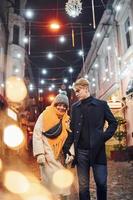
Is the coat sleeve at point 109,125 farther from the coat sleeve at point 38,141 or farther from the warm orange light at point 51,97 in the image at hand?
the warm orange light at point 51,97

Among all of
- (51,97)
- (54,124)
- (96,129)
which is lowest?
(96,129)

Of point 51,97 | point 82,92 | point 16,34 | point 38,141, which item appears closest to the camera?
point 82,92

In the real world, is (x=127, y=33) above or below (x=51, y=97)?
below

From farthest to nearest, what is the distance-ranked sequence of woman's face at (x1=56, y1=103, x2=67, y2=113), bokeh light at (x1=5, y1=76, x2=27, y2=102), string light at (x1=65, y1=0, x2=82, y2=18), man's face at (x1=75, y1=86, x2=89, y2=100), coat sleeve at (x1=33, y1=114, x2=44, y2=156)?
bokeh light at (x1=5, y1=76, x2=27, y2=102) → string light at (x1=65, y1=0, x2=82, y2=18) → woman's face at (x1=56, y1=103, x2=67, y2=113) → coat sleeve at (x1=33, y1=114, x2=44, y2=156) → man's face at (x1=75, y1=86, x2=89, y2=100)

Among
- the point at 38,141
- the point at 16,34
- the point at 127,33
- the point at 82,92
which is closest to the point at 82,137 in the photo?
the point at 82,92

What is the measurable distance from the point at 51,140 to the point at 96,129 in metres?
0.93

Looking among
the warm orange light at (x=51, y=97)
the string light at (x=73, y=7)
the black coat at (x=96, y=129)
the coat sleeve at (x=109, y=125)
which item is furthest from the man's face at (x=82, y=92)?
the warm orange light at (x=51, y=97)

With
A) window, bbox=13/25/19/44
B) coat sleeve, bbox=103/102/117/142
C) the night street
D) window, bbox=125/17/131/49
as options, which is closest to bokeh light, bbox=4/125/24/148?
the night street

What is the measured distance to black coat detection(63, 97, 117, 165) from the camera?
4.27 meters

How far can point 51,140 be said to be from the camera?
16.2ft

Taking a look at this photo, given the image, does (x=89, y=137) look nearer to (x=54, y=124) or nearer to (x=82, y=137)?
(x=82, y=137)

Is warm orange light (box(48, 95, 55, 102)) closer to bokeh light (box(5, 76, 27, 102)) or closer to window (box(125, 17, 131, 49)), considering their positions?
bokeh light (box(5, 76, 27, 102))

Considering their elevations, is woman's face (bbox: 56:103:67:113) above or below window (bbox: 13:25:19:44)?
below

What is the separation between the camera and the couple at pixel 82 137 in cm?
427
